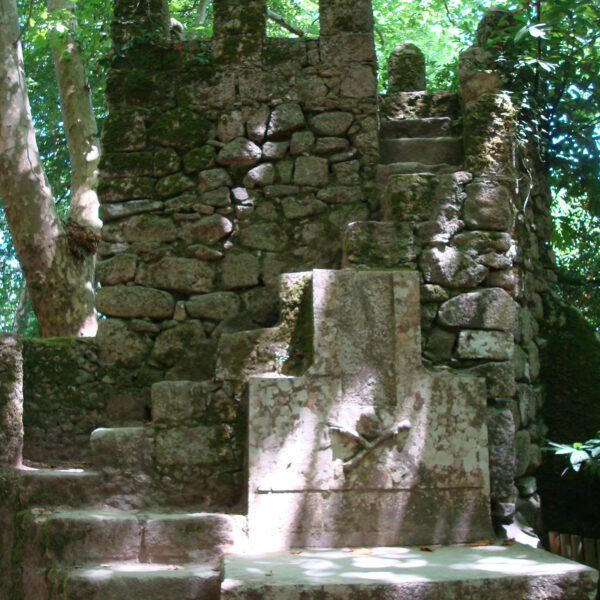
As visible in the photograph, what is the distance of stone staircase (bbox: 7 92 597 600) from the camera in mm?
3506

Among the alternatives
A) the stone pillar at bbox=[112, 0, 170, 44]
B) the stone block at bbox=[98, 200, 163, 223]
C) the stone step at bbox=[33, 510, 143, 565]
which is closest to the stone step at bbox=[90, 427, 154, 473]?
the stone step at bbox=[33, 510, 143, 565]

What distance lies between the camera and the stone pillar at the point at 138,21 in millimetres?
5258

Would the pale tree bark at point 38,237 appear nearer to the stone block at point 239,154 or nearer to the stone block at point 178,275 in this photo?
the stone block at point 178,275

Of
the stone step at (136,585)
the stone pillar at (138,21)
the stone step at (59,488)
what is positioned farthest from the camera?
the stone pillar at (138,21)

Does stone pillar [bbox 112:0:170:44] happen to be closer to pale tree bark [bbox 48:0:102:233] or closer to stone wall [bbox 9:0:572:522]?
stone wall [bbox 9:0:572:522]

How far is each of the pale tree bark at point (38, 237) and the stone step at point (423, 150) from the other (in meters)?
3.09

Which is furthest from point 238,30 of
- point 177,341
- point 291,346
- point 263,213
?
point 291,346

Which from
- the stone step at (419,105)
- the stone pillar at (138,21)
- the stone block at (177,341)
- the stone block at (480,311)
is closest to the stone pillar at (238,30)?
the stone pillar at (138,21)

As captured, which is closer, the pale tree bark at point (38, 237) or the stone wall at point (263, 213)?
the stone wall at point (263, 213)

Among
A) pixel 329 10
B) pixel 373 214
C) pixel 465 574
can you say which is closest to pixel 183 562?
pixel 465 574

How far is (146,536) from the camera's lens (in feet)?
12.0

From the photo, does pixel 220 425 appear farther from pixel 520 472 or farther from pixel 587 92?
pixel 587 92

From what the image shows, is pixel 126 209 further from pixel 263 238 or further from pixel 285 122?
pixel 285 122

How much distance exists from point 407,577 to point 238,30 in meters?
3.66
